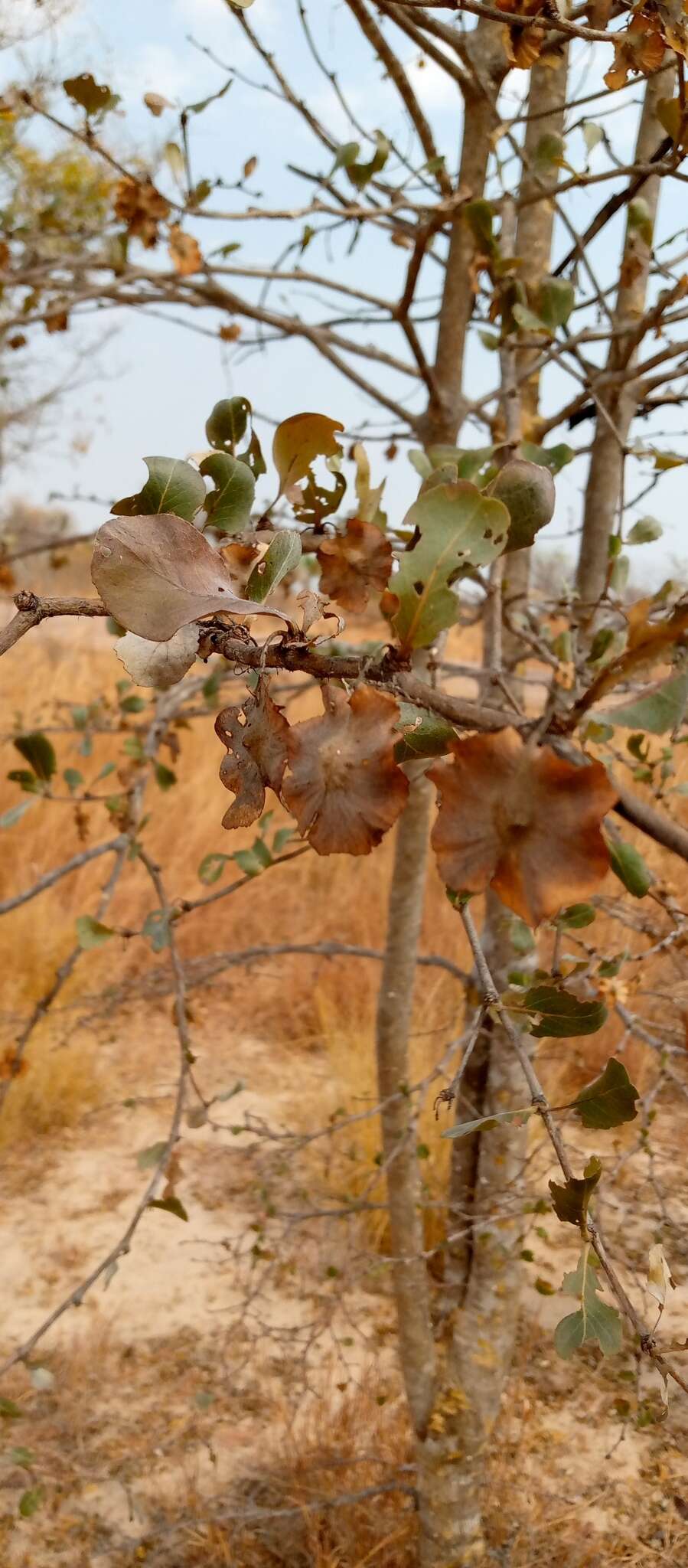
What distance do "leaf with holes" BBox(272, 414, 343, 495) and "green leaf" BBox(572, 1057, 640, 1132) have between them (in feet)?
0.79

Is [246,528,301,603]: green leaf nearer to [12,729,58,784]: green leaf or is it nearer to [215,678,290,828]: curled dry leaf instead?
[215,678,290,828]: curled dry leaf

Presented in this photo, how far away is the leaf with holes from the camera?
375mm

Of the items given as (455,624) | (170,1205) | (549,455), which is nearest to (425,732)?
(455,624)

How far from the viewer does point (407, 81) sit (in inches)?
39.6

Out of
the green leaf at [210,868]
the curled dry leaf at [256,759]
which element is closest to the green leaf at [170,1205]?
the green leaf at [210,868]

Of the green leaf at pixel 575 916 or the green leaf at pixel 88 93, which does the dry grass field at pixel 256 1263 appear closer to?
the green leaf at pixel 575 916

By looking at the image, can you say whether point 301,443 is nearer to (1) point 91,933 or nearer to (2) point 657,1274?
(2) point 657,1274

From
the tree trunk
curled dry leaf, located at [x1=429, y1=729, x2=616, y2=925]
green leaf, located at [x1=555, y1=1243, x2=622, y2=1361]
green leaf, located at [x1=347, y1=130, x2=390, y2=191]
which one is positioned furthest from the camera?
the tree trunk

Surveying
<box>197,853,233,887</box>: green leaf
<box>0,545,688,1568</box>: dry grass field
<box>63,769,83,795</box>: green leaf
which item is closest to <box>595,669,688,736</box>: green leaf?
<box>0,545,688,1568</box>: dry grass field

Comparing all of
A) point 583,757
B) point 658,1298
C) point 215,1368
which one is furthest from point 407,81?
point 215,1368

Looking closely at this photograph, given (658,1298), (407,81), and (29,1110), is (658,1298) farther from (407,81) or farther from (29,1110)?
(29,1110)

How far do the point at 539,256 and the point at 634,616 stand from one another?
1127 millimetres

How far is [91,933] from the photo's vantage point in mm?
854

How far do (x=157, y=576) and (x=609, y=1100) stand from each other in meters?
0.24
